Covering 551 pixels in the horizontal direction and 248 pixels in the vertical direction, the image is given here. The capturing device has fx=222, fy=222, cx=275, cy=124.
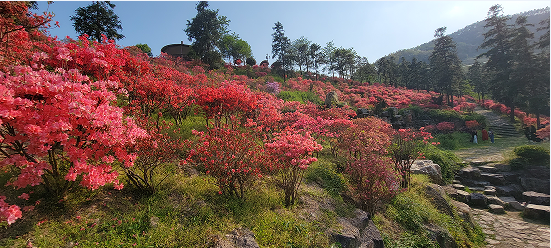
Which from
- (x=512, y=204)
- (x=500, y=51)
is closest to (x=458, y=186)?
(x=512, y=204)

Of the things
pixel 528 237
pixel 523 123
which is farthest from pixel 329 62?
pixel 528 237

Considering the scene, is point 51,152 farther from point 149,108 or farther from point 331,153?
point 331,153

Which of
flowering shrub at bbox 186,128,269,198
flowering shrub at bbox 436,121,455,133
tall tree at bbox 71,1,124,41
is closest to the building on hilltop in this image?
tall tree at bbox 71,1,124,41

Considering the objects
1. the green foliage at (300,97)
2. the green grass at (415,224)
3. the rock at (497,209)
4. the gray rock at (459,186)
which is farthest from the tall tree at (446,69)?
the green grass at (415,224)

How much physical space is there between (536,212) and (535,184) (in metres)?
3.30

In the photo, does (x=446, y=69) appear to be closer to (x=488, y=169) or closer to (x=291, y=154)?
(x=488, y=169)

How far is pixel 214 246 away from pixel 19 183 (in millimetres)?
2861

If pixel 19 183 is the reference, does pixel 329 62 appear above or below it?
above

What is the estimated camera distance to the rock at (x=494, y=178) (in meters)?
11.1

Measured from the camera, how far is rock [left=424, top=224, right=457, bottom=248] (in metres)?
6.23

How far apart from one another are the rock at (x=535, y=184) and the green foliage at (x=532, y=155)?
1.13 meters

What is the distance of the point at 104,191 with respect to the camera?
4.46m

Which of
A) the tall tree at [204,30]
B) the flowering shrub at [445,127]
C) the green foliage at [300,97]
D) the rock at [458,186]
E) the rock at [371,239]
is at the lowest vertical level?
the rock at [458,186]

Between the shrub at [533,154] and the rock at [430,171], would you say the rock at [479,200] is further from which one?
the shrub at [533,154]
